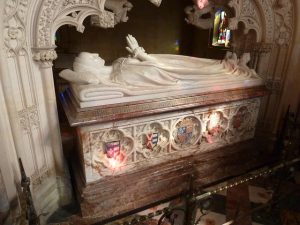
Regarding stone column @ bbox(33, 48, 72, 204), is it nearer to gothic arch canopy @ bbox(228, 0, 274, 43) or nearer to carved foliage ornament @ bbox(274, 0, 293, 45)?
gothic arch canopy @ bbox(228, 0, 274, 43)

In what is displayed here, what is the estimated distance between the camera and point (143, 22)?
446cm

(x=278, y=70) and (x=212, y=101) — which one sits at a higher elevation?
(x=278, y=70)

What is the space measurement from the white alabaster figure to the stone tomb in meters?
0.11

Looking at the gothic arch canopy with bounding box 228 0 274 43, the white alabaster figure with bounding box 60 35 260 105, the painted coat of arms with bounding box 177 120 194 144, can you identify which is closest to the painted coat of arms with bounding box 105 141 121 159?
the white alabaster figure with bounding box 60 35 260 105

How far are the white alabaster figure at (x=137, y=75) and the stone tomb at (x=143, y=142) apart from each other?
11 centimetres

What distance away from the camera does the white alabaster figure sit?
6.39 ft

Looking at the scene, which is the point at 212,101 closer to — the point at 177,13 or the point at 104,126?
the point at 104,126

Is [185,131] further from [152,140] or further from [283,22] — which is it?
Result: [283,22]

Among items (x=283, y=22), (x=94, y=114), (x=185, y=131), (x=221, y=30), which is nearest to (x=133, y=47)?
(x=94, y=114)

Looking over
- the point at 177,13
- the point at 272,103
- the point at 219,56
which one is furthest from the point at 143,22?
the point at 272,103

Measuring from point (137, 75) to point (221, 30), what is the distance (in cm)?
240

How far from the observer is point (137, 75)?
6.84 feet

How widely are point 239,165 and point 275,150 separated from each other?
606 millimetres

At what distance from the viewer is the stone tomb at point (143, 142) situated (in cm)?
196
